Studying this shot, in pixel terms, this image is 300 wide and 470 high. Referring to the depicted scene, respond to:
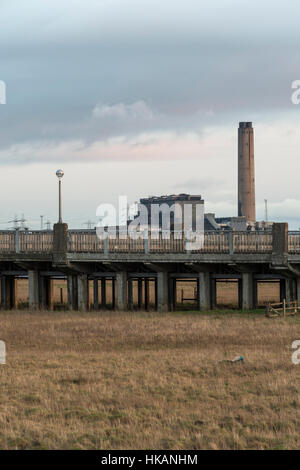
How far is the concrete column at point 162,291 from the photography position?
37.9m

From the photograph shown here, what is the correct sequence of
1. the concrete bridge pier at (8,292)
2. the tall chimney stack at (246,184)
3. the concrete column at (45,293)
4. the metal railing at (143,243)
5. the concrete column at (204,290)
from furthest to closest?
the tall chimney stack at (246,184) → the concrete bridge pier at (8,292) → the concrete column at (45,293) → the concrete column at (204,290) → the metal railing at (143,243)

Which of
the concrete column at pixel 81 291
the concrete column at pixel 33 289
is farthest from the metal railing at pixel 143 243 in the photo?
the concrete column at pixel 81 291

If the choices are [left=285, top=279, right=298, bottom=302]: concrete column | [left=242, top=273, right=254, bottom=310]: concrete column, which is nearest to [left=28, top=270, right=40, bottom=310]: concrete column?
[left=242, top=273, right=254, bottom=310]: concrete column

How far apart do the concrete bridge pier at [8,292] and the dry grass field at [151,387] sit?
13522mm

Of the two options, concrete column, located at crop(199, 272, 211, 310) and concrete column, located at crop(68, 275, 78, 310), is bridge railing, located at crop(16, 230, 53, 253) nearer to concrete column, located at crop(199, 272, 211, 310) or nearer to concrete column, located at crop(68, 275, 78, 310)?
concrete column, located at crop(68, 275, 78, 310)

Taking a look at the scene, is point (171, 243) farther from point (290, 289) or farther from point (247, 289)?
point (290, 289)

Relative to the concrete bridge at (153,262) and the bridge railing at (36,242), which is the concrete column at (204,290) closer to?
the concrete bridge at (153,262)

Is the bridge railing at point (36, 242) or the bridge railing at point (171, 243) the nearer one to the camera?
the bridge railing at point (171, 243)

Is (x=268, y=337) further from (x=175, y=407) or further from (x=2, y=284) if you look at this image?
(x=2, y=284)

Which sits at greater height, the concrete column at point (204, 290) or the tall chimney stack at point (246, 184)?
the tall chimney stack at point (246, 184)

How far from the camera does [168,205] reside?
382ft
